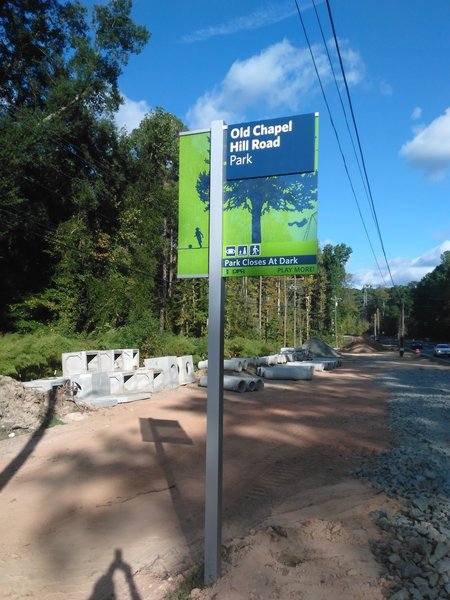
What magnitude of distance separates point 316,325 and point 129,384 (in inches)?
2790

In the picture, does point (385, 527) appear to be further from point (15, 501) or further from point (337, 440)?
point (337, 440)

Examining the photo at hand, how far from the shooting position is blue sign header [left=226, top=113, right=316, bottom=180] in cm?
373

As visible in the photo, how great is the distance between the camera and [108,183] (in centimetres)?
3225

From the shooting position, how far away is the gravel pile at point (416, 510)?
12.2ft

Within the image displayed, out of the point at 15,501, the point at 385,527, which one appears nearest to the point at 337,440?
the point at 385,527

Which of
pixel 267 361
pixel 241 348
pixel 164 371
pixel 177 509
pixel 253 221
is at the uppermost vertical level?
pixel 253 221

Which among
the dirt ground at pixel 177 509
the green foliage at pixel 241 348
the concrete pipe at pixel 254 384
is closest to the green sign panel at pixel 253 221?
→ the dirt ground at pixel 177 509

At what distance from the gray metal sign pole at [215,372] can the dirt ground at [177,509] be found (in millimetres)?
349

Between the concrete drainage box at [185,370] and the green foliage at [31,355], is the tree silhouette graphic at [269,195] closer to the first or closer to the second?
the green foliage at [31,355]

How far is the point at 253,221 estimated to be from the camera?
3.87 meters

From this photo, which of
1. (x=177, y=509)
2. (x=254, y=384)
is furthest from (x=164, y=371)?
(x=177, y=509)

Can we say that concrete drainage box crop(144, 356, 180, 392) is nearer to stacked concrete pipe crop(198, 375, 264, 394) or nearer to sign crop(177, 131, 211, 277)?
stacked concrete pipe crop(198, 375, 264, 394)

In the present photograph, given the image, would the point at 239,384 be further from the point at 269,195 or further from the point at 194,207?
the point at 269,195

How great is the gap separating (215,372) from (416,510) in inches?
116
